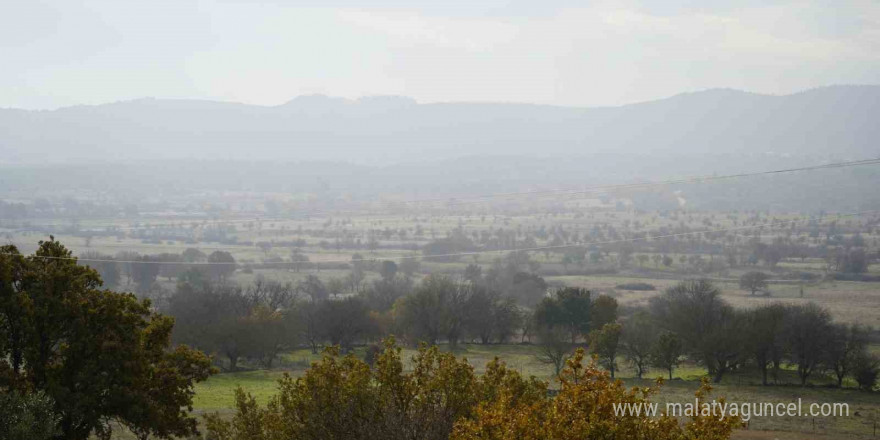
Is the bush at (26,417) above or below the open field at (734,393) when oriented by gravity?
above

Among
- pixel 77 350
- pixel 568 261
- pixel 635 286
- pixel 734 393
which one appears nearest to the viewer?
pixel 77 350

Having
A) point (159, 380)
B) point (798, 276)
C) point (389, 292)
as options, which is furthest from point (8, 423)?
point (798, 276)

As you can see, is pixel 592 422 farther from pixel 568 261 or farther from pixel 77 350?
pixel 568 261

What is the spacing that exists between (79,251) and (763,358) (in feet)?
284

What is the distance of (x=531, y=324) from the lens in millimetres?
53688

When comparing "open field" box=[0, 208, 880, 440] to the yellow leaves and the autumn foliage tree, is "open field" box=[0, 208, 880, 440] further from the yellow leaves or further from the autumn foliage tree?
the yellow leaves

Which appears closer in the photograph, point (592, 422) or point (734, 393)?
point (592, 422)

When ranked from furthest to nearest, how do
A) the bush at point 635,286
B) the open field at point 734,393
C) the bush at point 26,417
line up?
the bush at point 635,286
the open field at point 734,393
the bush at point 26,417

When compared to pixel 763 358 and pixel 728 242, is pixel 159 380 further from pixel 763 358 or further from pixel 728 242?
pixel 728 242

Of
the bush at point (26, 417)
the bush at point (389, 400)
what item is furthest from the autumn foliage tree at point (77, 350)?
the bush at point (389, 400)

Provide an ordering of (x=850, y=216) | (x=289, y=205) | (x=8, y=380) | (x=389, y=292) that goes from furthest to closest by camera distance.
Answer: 1. (x=289, y=205)
2. (x=850, y=216)
3. (x=389, y=292)
4. (x=8, y=380)

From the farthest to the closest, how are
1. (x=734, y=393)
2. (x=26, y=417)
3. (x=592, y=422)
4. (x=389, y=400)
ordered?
(x=734, y=393) < (x=389, y=400) < (x=26, y=417) < (x=592, y=422)

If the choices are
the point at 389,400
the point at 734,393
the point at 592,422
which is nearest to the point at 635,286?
the point at 734,393

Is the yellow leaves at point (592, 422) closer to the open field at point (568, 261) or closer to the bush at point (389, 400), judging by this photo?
the bush at point (389, 400)
